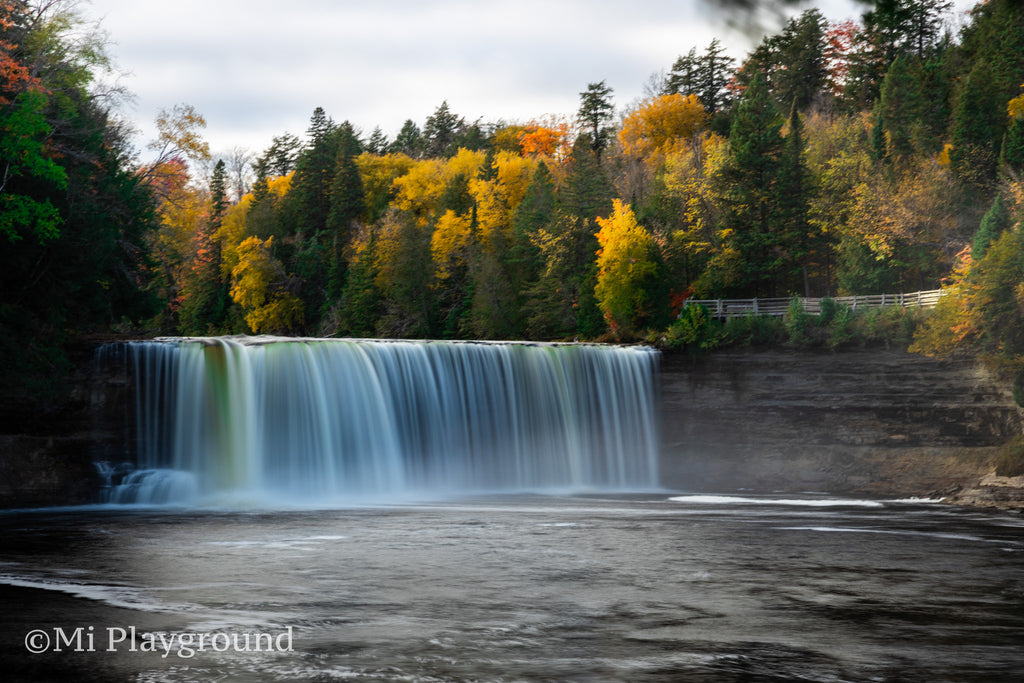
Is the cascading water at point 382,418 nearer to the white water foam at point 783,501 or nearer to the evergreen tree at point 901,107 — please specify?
the white water foam at point 783,501

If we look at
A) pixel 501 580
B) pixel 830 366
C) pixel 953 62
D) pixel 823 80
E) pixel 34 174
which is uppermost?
pixel 823 80

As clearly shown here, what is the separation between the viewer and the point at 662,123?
77938mm

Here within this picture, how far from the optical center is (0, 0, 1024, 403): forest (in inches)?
1203

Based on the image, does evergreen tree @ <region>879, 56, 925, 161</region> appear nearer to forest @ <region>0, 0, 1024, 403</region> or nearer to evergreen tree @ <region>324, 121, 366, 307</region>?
forest @ <region>0, 0, 1024, 403</region>

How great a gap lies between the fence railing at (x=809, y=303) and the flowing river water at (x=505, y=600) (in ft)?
62.4

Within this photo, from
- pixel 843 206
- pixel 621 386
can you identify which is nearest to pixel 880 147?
pixel 843 206

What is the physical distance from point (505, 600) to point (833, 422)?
3122 cm

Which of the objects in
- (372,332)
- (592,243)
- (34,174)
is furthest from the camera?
(372,332)

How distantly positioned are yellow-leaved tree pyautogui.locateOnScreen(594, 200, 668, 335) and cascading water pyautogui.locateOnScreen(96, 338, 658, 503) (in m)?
5.96

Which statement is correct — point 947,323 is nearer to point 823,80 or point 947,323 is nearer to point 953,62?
point 953,62

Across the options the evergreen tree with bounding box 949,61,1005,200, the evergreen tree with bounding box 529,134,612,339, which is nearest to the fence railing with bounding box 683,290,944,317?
the evergreen tree with bounding box 949,61,1005,200

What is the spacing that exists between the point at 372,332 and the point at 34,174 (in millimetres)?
47522

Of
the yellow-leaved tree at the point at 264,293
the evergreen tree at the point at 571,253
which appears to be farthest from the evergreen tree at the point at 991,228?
the yellow-leaved tree at the point at 264,293

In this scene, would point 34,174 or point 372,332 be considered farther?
point 372,332
